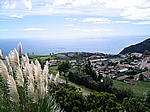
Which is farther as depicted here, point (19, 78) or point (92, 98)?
point (92, 98)

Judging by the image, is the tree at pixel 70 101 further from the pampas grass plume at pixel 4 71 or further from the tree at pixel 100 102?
the pampas grass plume at pixel 4 71

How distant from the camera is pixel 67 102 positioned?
5797 mm

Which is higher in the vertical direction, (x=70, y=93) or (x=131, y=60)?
(x=70, y=93)

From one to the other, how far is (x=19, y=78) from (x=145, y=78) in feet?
90.2

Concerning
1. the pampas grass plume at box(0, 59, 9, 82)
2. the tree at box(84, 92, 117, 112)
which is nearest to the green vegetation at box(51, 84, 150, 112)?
the tree at box(84, 92, 117, 112)

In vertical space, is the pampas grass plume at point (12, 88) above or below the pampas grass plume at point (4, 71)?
below

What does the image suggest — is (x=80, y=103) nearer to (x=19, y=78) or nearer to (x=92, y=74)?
(x=19, y=78)

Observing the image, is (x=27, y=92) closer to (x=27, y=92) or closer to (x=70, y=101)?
(x=27, y=92)

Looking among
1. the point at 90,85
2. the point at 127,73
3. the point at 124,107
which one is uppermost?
the point at 124,107

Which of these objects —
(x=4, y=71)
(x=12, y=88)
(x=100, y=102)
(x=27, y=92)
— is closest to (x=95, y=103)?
(x=100, y=102)

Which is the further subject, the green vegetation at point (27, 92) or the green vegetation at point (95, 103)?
the green vegetation at point (95, 103)

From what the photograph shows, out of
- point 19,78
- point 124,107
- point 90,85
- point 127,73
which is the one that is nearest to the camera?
point 19,78

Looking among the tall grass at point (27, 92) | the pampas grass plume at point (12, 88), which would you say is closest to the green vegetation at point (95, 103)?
the tall grass at point (27, 92)

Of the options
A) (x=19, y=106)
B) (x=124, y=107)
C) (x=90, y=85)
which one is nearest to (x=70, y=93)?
(x=124, y=107)
